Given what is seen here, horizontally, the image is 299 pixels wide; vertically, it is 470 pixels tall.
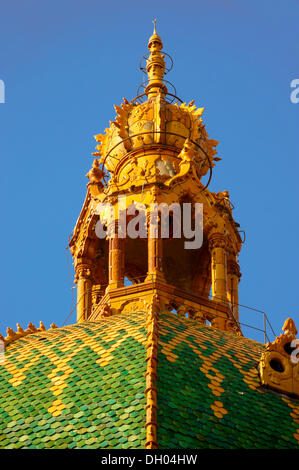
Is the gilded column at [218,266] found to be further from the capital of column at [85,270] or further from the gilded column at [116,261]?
the capital of column at [85,270]

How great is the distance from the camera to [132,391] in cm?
4125

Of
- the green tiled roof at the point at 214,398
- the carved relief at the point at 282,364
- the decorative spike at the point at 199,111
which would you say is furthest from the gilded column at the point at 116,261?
the carved relief at the point at 282,364

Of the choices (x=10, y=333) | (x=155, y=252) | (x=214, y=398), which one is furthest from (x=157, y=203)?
(x=214, y=398)

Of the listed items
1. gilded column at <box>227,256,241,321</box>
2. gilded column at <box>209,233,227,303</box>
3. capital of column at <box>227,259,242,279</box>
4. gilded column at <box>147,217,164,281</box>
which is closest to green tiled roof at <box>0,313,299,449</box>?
gilded column at <box>147,217,164,281</box>

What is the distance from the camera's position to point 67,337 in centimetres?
4625

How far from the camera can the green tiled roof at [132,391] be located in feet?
131

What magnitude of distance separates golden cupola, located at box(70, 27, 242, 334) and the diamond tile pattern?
3.89m

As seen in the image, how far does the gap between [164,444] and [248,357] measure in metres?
6.87

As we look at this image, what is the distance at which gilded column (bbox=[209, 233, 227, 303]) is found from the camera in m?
50.2

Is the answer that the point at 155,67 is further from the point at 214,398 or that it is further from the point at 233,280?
the point at 214,398

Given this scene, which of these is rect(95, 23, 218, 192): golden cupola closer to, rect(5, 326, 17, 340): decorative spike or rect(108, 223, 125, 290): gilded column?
rect(108, 223, 125, 290): gilded column

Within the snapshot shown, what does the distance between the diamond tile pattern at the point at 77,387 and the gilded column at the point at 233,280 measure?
530cm

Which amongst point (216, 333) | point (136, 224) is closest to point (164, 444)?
point (216, 333)
